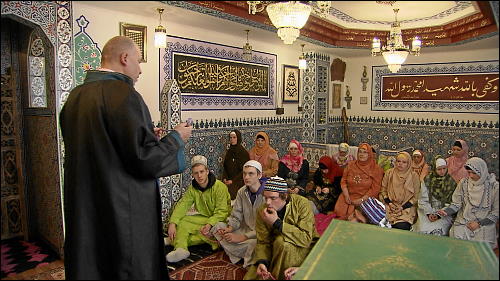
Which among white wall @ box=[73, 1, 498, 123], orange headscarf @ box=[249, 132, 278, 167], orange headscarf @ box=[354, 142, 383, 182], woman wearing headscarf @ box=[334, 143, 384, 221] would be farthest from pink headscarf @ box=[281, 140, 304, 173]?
white wall @ box=[73, 1, 498, 123]

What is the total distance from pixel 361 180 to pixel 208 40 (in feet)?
6.47

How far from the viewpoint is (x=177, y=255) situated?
250 cm

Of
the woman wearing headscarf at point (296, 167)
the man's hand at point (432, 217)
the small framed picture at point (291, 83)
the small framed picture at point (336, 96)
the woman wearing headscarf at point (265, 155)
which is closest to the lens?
the man's hand at point (432, 217)

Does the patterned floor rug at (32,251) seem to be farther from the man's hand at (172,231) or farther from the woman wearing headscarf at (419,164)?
the woman wearing headscarf at (419,164)

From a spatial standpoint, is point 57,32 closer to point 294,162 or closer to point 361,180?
point 294,162

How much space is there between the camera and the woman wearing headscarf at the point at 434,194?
2.30 metres

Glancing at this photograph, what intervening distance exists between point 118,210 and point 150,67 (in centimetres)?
217

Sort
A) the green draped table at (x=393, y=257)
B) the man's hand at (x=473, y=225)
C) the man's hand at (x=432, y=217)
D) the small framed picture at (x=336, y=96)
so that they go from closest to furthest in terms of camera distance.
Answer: the green draped table at (x=393, y=257)
the man's hand at (x=473, y=225)
the man's hand at (x=432, y=217)
the small framed picture at (x=336, y=96)

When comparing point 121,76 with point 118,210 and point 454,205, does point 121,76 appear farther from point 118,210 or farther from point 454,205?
point 454,205

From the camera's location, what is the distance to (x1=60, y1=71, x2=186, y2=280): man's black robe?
1.21 m

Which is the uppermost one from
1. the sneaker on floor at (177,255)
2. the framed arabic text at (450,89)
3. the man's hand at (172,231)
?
the framed arabic text at (450,89)

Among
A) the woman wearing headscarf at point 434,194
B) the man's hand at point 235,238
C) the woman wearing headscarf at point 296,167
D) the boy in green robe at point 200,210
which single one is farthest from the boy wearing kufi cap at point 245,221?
the woman wearing headscarf at point 434,194

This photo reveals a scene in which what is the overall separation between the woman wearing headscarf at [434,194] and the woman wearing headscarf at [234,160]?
70.2 inches

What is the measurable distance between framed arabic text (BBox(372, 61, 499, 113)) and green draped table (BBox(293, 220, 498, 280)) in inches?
20.5
